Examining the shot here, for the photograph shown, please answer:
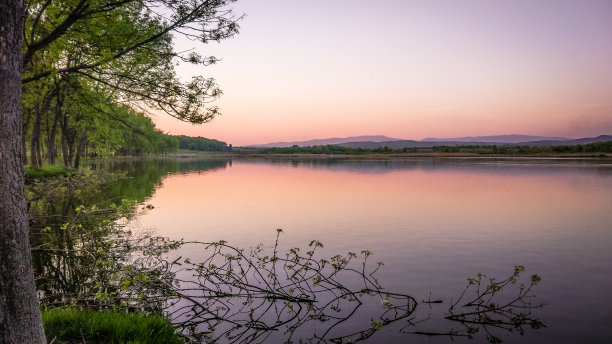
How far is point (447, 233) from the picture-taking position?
18.2 meters

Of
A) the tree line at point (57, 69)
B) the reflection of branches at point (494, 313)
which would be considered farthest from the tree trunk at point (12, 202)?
the reflection of branches at point (494, 313)

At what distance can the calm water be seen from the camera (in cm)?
1004

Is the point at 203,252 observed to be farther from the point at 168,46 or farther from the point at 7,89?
the point at 7,89

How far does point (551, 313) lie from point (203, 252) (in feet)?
39.6

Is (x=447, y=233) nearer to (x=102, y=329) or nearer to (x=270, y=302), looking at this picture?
(x=270, y=302)

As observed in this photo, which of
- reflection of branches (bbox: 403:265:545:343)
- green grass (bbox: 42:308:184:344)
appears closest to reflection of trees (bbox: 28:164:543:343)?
reflection of branches (bbox: 403:265:545:343)

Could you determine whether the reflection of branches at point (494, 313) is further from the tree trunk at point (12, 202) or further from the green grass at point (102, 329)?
the tree trunk at point (12, 202)

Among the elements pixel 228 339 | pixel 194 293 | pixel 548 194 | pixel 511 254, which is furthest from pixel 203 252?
pixel 548 194

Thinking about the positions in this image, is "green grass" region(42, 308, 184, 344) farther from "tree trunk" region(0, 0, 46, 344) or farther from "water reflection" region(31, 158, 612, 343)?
"water reflection" region(31, 158, 612, 343)

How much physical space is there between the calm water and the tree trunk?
22.1ft

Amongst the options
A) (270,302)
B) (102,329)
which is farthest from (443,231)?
(102,329)

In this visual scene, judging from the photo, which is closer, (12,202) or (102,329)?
(12,202)

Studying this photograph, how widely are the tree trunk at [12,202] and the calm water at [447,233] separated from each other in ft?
22.1

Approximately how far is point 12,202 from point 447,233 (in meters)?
18.1
